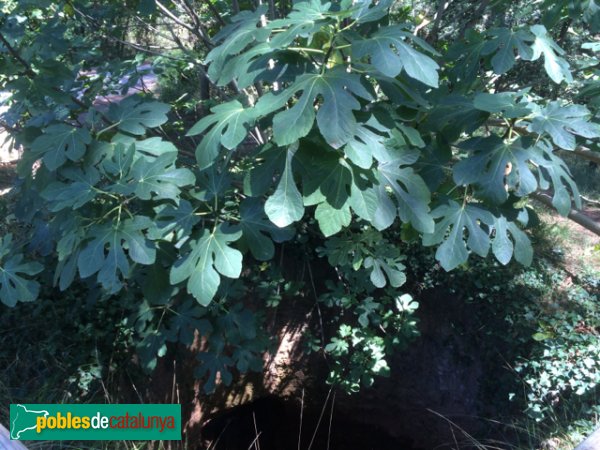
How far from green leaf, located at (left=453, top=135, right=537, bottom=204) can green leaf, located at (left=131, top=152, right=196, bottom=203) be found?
3.65ft

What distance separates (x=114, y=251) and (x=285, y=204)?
707mm

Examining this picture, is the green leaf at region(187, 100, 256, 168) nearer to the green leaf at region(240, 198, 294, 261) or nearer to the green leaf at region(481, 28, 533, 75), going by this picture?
the green leaf at region(240, 198, 294, 261)

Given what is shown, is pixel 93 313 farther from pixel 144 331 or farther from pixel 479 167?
pixel 479 167

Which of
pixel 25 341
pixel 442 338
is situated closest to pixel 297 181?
pixel 25 341

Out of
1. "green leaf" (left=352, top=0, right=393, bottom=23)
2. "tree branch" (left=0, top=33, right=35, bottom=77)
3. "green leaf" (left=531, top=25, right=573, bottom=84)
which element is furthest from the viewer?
"tree branch" (left=0, top=33, right=35, bottom=77)

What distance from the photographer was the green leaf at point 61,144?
8.63 ft

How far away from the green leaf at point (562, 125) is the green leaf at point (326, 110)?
824mm

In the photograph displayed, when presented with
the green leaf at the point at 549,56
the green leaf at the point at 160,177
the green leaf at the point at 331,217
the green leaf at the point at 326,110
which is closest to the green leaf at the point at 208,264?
the green leaf at the point at 160,177

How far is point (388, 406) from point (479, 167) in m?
3.73

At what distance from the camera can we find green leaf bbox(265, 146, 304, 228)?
84.5 inches

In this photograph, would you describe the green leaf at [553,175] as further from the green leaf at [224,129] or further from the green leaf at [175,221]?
the green leaf at [175,221]

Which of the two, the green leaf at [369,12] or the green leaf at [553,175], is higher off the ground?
the green leaf at [369,12]

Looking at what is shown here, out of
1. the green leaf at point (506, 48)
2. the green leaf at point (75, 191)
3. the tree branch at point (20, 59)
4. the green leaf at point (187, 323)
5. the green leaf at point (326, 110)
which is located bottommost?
the green leaf at point (187, 323)

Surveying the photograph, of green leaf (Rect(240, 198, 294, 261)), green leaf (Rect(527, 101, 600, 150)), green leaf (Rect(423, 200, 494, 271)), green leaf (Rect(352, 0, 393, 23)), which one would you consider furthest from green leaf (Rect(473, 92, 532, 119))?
green leaf (Rect(240, 198, 294, 261))
